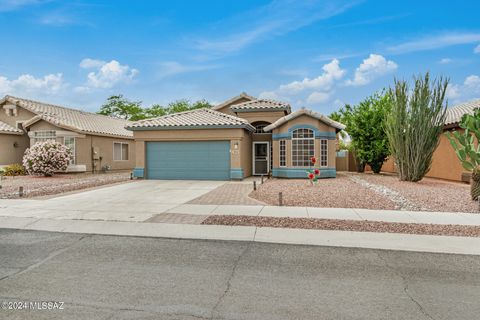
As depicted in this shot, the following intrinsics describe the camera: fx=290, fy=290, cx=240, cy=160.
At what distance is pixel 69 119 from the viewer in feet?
77.5

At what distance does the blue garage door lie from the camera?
18.3m

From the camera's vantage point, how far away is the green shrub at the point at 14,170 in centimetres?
2082

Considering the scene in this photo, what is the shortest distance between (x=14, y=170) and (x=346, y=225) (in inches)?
924

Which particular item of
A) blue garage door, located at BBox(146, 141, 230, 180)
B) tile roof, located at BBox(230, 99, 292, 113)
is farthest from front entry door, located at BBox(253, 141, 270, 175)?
blue garage door, located at BBox(146, 141, 230, 180)

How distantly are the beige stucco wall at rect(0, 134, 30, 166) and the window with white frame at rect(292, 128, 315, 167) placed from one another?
2142 cm

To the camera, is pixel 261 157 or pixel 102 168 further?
pixel 102 168

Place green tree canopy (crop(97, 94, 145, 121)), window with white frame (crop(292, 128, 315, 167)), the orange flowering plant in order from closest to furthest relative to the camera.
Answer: the orange flowering plant → window with white frame (crop(292, 128, 315, 167)) → green tree canopy (crop(97, 94, 145, 121))

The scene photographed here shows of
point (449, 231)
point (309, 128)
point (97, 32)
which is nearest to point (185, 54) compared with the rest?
point (97, 32)

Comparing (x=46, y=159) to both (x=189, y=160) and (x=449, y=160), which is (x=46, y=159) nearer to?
(x=189, y=160)

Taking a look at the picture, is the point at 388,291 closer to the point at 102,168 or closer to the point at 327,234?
the point at 327,234

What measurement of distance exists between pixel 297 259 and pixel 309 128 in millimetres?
13810

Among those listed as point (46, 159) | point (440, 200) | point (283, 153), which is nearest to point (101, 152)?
point (46, 159)

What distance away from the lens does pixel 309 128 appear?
18.1 meters

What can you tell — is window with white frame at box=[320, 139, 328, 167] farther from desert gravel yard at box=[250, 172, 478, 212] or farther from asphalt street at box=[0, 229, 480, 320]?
asphalt street at box=[0, 229, 480, 320]
